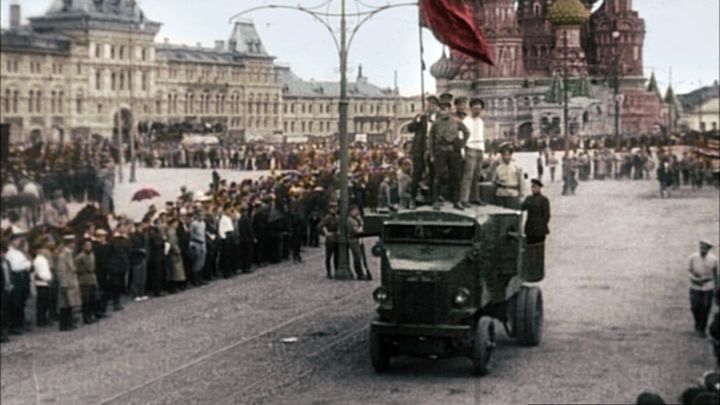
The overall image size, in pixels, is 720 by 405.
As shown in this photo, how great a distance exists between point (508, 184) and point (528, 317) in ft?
1.52

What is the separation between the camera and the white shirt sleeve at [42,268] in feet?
15.6

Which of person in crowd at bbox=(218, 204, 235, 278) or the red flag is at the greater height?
the red flag

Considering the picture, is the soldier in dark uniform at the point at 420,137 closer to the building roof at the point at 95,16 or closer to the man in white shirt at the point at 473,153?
the man in white shirt at the point at 473,153

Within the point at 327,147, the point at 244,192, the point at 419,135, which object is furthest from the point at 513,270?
the point at 244,192

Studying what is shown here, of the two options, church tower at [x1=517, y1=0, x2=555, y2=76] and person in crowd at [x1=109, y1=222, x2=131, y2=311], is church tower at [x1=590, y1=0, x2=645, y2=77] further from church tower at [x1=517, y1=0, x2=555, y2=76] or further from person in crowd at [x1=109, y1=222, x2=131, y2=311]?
person in crowd at [x1=109, y1=222, x2=131, y2=311]

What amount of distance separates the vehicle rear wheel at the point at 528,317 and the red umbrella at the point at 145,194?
137 cm

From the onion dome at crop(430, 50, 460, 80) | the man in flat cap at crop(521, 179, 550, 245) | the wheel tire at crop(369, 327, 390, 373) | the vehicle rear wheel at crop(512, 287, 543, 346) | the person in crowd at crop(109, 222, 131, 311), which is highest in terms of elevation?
the onion dome at crop(430, 50, 460, 80)

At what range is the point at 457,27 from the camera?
4.59 m

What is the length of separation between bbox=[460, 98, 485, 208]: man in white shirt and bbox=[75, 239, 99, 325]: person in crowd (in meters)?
1.30

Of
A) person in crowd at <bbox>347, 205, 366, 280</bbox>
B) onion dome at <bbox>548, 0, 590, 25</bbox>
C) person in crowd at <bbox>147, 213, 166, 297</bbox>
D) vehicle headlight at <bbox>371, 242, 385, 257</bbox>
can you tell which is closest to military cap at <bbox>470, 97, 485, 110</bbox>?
onion dome at <bbox>548, 0, 590, 25</bbox>

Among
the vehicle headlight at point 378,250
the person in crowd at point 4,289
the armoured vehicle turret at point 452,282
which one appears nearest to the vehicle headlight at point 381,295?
the armoured vehicle turret at point 452,282

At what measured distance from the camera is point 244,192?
575cm

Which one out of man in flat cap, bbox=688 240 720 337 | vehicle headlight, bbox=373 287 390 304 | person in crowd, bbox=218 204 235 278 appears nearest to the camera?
man in flat cap, bbox=688 240 720 337

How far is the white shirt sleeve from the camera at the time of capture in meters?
4.76
